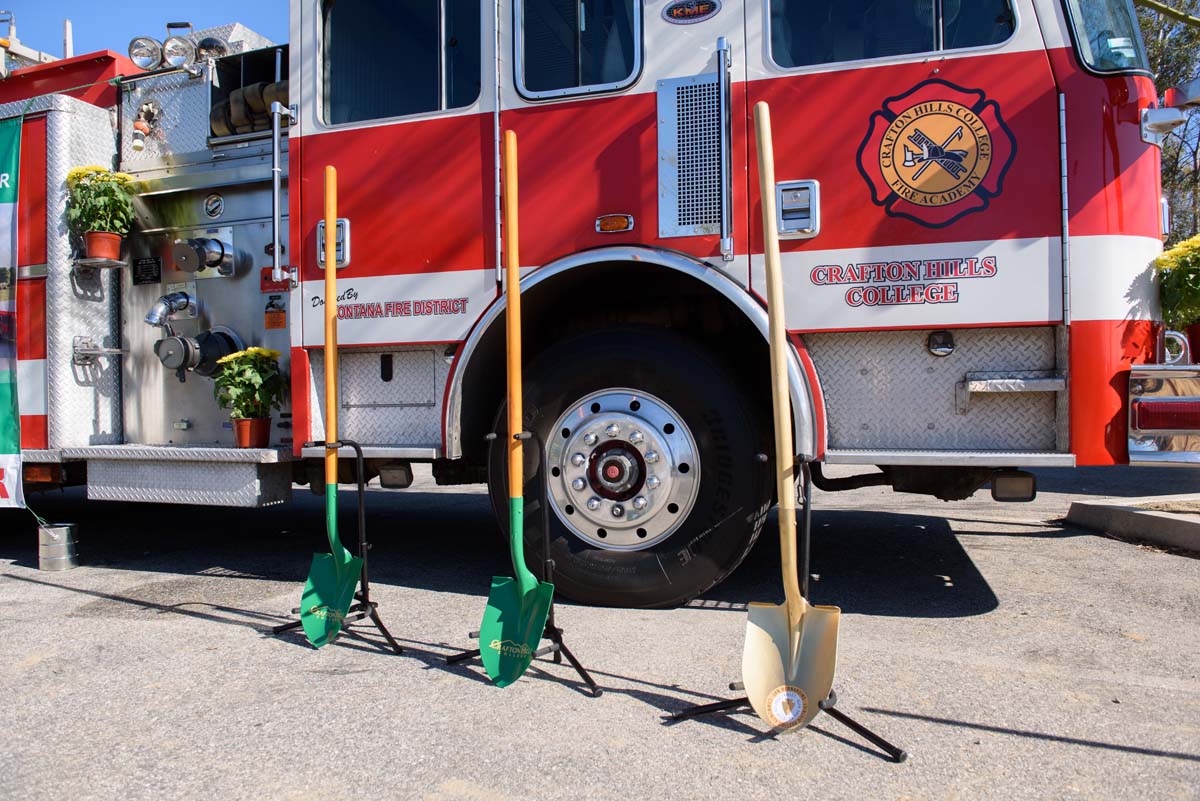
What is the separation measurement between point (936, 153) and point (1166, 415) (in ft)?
4.32

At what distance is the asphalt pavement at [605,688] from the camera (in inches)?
94.4

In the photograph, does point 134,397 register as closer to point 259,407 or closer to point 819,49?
point 259,407

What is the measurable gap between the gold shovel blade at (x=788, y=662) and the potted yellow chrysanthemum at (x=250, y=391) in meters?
3.00

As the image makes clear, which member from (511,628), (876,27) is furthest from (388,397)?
(876,27)

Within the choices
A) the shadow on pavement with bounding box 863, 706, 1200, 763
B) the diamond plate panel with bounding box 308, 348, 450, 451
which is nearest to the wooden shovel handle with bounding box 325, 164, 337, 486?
the diamond plate panel with bounding box 308, 348, 450, 451

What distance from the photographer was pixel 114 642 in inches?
146

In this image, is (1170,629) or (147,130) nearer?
(1170,629)

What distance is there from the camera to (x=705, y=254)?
3814mm

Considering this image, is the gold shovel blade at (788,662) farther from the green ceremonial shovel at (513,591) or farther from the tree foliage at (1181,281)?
the tree foliage at (1181,281)

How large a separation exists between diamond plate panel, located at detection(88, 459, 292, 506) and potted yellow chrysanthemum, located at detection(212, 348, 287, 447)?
0.18 m

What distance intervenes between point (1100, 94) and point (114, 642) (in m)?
4.50

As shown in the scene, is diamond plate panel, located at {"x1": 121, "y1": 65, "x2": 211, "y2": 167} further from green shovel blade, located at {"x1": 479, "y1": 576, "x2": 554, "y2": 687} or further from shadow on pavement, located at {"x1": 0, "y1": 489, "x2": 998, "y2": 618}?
green shovel blade, located at {"x1": 479, "y1": 576, "x2": 554, "y2": 687}

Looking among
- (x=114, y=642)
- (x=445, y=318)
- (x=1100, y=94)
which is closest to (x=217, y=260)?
(x=445, y=318)

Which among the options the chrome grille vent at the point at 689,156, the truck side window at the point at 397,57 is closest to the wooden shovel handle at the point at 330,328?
the truck side window at the point at 397,57
